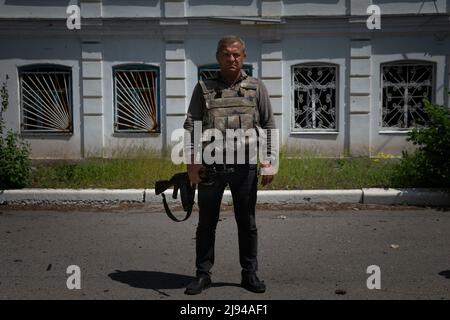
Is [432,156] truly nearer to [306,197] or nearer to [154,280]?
[306,197]

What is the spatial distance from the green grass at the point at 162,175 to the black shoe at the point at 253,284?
166 inches

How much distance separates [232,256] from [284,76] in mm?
8245

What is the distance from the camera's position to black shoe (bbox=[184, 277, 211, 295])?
4195mm

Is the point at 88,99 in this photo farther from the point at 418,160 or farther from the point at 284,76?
the point at 418,160

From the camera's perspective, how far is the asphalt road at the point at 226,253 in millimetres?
4363

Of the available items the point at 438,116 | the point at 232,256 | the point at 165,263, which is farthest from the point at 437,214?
the point at 165,263

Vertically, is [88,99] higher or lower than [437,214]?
higher

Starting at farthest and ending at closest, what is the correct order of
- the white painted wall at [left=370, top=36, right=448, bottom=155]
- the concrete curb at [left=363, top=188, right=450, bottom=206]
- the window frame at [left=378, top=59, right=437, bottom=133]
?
the window frame at [left=378, top=59, right=437, bottom=133] → the white painted wall at [left=370, top=36, right=448, bottom=155] → the concrete curb at [left=363, top=188, right=450, bottom=206]

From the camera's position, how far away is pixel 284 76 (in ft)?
42.4

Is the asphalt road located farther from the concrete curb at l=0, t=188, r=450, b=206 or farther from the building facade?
the building facade

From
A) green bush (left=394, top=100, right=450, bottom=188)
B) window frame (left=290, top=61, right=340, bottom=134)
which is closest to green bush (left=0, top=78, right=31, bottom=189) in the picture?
green bush (left=394, top=100, right=450, bottom=188)

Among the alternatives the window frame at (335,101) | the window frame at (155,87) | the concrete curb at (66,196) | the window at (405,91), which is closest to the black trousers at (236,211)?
the concrete curb at (66,196)

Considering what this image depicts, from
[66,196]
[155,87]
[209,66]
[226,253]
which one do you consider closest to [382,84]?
[209,66]

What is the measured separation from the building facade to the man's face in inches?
346
